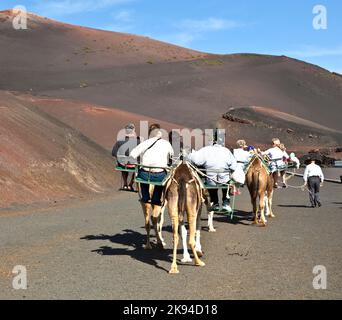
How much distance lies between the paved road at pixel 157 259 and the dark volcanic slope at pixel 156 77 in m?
65.7

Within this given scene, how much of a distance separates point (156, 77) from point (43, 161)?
8463 cm

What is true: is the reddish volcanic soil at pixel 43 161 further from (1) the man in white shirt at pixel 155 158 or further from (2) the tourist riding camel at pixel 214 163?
(1) the man in white shirt at pixel 155 158

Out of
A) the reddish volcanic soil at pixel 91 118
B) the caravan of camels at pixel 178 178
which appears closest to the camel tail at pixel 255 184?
the caravan of camels at pixel 178 178

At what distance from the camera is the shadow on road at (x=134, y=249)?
11391 mm

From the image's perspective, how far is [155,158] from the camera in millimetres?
11578

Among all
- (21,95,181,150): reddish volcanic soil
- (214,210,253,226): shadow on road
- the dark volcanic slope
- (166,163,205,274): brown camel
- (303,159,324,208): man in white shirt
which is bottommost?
(214,210,253,226): shadow on road

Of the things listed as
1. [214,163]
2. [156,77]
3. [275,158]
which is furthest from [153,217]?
[156,77]

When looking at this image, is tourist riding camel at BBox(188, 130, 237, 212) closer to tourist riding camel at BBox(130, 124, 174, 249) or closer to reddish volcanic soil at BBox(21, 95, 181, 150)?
tourist riding camel at BBox(130, 124, 174, 249)

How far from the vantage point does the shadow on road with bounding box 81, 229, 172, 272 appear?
37.4 feet

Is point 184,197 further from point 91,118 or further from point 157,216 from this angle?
point 91,118

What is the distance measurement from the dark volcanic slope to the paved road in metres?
65.7

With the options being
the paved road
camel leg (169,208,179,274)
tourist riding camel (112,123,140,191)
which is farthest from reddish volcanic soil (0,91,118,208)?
camel leg (169,208,179,274)
